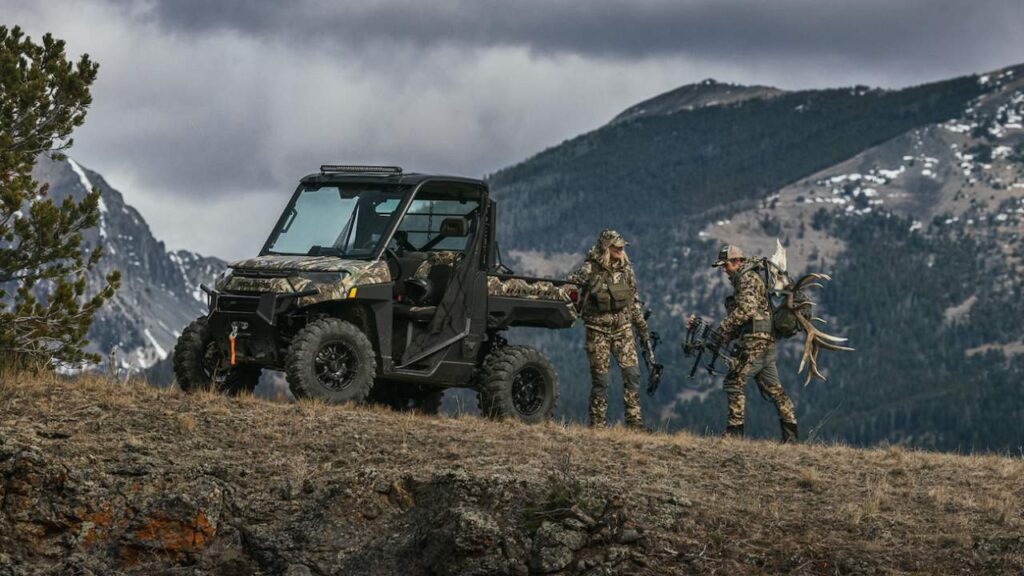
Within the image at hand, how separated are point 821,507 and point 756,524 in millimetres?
1073

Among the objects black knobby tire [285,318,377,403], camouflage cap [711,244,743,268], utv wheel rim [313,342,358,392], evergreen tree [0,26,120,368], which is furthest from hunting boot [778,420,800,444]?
evergreen tree [0,26,120,368]

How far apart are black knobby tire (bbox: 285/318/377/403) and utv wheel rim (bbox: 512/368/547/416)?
221 cm

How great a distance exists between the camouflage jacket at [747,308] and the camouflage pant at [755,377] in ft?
0.52

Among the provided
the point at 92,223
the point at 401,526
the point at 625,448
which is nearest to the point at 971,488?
the point at 625,448

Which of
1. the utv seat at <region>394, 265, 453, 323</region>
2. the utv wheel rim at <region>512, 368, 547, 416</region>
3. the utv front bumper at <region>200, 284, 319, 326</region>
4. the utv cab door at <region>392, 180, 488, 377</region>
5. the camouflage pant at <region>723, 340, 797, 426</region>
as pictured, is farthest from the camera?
the camouflage pant at <region>723, 340, 797, 426</region>

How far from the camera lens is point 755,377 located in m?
18.0

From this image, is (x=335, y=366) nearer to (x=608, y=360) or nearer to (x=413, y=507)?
(x=608, y=360)

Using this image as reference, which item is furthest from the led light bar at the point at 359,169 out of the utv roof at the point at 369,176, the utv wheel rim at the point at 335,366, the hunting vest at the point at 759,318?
the hunting vest at the point at 759,318

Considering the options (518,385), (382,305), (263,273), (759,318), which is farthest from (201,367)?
(759,318)

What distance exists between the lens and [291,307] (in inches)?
595

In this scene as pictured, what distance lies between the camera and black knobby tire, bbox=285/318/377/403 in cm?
1474

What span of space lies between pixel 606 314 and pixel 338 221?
3.63 metres

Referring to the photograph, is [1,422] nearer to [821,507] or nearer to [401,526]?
[401,526]

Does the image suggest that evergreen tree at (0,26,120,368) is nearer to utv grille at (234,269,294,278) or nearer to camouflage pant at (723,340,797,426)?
utv grille at (234,269,294,278)
